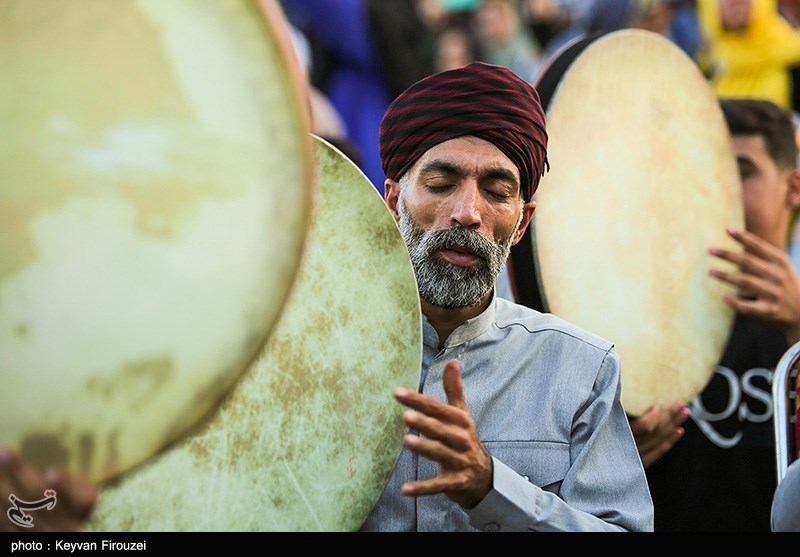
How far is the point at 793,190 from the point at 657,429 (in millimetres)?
1125

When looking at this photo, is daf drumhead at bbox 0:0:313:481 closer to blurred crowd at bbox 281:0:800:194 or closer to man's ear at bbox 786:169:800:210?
man's ear at bbox 786:169:800:210

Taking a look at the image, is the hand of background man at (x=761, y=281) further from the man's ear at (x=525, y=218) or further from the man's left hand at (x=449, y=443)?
the man's left hand at (x=449, y=443)

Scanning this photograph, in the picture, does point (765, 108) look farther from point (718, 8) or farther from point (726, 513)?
point (718, 8)

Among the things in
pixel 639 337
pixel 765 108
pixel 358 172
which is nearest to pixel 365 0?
pixel 765 108

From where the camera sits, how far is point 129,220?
1333 mm

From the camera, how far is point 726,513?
2.86 meters

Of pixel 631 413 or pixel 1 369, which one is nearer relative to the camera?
pixel 1 369

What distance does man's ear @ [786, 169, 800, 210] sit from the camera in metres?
3.24

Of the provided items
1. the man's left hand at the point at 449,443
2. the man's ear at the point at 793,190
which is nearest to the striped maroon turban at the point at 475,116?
the man's left hand at the point at 449,443

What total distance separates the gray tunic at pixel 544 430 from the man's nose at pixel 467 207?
0.18 metres

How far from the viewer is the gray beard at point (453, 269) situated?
192 centimetres

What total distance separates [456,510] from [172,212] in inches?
29.5

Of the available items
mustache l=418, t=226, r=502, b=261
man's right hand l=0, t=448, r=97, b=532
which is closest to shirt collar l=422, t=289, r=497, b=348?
mustache l=418, t=226, r=502, b=261

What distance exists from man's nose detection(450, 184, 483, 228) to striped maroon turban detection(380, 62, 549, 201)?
91mm
